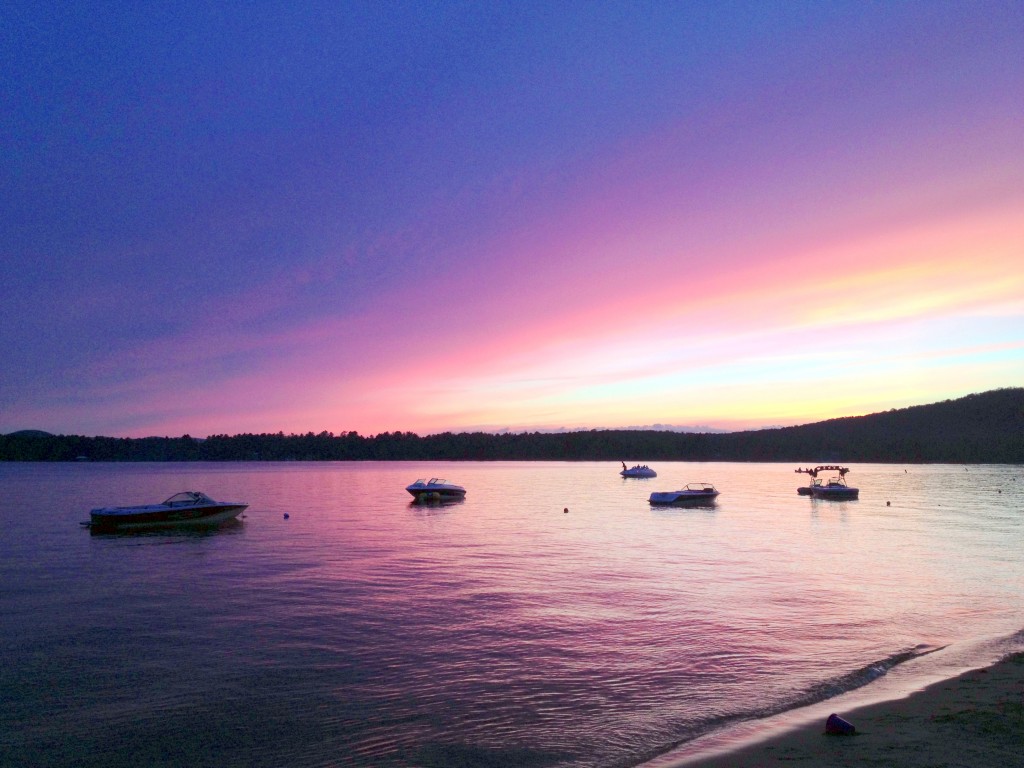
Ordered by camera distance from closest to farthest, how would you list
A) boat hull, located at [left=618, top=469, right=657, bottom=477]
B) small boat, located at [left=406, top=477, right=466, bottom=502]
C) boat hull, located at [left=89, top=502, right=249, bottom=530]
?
1. boat hull, located at [left=89, top=502, right=249, bottom=530]
2. small boat, located at [left=406, top=477, right=466, bottom=502]
3. boat hull, located at [left=618, top=469, right=657, bottom=477]

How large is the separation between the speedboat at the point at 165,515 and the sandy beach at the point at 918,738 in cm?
4323

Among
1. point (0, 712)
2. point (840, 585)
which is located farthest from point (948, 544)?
point (0, 712)

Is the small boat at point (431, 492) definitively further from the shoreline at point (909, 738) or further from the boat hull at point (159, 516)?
the shoreline at point (909, 738)

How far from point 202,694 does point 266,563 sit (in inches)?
773

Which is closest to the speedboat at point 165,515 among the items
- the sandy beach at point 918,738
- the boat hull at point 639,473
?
the sandy beach at point 918,738

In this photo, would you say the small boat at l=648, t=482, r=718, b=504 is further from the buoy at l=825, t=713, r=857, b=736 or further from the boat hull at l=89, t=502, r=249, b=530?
the buoy at l=825, t=713, r=857, b=736

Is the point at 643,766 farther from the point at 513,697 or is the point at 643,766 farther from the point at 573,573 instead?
the point at 573,573

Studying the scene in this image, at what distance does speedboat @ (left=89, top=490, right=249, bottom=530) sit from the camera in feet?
150

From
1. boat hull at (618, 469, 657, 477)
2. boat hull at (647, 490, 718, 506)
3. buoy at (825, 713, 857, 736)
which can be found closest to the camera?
buoy at (825, 713, 857, 736)

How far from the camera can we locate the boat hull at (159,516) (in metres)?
45.6

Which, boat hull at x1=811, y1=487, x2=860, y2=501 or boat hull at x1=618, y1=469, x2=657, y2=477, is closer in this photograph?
boat hull at x1=811, y1=487, x2=860, y2=501

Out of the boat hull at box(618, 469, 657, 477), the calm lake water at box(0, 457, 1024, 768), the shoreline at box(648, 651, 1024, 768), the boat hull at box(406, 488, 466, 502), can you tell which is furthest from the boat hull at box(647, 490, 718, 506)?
the boat hull at box(618, 469, 657, 477)

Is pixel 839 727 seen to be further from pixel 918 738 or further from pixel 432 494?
pixel 432 494

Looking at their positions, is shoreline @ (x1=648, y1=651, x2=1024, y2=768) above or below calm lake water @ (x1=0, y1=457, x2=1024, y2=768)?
above
